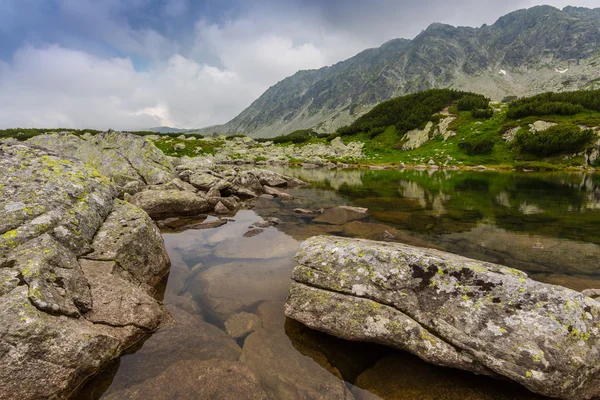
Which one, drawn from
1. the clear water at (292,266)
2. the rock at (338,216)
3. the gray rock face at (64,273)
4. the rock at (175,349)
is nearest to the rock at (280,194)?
the clear water at (292,266)

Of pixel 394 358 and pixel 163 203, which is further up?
pixel 163 203

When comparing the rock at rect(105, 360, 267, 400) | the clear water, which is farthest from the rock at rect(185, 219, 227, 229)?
the rock at rect(105, 360, 267, 400)

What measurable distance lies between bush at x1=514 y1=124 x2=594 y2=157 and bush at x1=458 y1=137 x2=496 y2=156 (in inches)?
205

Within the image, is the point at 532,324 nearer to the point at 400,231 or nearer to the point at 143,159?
the point at 400,231

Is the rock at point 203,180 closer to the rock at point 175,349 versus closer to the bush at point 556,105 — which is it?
the rock at point 175,349

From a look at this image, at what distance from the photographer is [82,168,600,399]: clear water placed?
192 inches

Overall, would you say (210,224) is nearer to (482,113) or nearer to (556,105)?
(482,113)

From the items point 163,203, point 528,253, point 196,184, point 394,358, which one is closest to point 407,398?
point 394,358

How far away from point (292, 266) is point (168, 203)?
1029cm

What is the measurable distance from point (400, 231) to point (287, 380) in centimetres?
1074

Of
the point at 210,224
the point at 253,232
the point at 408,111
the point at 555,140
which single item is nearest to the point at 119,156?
the point at 210,224

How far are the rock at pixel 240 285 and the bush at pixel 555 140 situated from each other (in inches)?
2589

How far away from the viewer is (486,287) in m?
5.15

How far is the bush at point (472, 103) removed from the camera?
7700cm
